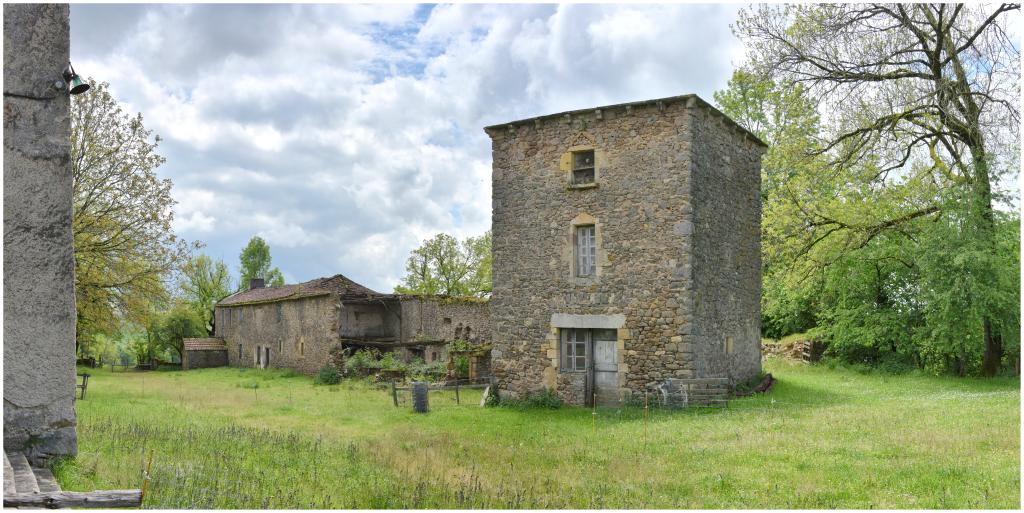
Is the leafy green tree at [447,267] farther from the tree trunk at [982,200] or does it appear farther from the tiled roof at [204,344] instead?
the tree trunk at [982,200]

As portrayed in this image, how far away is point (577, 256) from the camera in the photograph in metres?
17.7

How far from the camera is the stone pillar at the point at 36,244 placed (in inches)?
320

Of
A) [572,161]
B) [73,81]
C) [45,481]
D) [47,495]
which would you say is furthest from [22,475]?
[572,161]

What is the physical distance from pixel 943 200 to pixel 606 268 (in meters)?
10.7

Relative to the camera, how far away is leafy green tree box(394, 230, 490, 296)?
1932 inches

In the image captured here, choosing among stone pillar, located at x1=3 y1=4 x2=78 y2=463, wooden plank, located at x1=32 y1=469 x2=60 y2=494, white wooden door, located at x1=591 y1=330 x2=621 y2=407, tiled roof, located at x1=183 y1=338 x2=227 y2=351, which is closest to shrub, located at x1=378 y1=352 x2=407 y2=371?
white wooden door, located at x1=591 y1=330 x2=621 y2=407

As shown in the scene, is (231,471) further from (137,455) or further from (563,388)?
(563,388)

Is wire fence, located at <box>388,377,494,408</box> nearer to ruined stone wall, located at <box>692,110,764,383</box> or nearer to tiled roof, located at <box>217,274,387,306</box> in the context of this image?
ruined stone wall, located at <box>692,110,764,383</box>

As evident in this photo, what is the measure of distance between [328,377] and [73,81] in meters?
19.6

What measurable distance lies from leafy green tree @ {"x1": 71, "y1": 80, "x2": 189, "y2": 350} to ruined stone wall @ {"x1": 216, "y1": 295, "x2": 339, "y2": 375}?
7.08m

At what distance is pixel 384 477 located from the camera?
30.9ft

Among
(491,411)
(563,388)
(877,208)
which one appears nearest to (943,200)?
(877,208)

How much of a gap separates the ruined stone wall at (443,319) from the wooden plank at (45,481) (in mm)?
23203

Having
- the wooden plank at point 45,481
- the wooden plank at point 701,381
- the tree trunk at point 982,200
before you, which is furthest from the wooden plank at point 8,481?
the tree trunk at point 982,200
